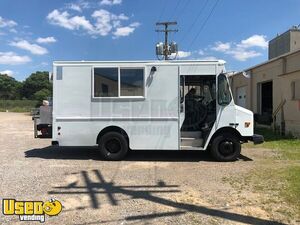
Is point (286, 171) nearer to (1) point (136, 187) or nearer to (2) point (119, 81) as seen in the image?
(1) point (136, 187)

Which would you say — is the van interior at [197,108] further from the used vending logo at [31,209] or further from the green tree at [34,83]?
the green tree at [34,83]

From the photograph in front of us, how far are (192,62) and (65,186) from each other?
5095mm

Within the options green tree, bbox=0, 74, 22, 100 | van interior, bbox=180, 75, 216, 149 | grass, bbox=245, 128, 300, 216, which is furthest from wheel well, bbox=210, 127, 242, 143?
green tree, bbox=0, 74, 22, 100

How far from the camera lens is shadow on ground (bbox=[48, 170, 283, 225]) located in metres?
5.87

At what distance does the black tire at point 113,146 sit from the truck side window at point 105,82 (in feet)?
3.82

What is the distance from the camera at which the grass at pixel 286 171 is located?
716 centimetres

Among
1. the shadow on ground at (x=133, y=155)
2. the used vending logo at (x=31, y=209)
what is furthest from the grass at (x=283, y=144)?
the used vending logo at (x=31, y=209)

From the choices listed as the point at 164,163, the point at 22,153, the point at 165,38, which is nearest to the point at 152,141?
the point at 164,163

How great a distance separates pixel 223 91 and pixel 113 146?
11.5ft

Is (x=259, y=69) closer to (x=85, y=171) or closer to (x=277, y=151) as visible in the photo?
(x=277, y=151)

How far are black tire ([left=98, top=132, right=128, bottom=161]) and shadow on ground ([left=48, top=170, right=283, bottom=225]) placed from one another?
1.87m

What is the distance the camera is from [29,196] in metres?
6.88

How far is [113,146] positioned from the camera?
10.9 metres

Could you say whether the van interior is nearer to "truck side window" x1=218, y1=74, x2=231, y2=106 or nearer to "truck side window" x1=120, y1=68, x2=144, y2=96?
"truck side window" x1=218, y1=74, x2=231, y2=106
